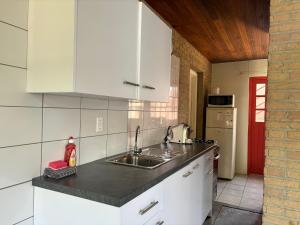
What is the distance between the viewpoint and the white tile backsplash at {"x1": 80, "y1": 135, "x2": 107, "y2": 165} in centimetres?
151

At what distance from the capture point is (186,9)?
94.7 inches

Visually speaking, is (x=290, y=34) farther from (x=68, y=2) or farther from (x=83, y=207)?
(x=83, y=207)

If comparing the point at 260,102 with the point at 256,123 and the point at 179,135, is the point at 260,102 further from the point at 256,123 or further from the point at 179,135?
the point at 179,135

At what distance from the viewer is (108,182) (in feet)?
3.87

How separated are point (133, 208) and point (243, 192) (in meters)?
3.07

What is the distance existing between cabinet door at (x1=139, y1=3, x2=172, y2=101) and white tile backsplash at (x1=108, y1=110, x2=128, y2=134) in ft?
1.07

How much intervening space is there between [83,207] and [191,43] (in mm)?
3147

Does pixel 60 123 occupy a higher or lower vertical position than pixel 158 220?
higher

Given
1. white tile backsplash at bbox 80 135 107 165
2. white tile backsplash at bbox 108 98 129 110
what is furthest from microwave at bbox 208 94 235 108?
white tile backsplash at bbox 80 135 107 165

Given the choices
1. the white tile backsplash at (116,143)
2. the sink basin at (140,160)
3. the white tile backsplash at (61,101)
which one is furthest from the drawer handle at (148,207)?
the white tile backsplash at (61,101)

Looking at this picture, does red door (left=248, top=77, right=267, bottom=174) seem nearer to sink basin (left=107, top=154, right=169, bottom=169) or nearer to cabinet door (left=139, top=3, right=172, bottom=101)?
cabinet door (left=139, top=3, right=172, bottom=101)

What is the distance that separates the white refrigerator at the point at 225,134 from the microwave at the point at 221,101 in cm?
9

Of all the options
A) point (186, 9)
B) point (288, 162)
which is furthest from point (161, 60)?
point (288, 162)

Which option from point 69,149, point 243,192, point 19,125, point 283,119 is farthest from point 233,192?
point 19,125
